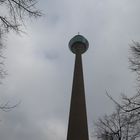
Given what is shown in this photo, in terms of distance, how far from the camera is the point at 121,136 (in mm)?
21984

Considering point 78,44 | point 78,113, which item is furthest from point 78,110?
point 78,44

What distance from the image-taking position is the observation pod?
124ft

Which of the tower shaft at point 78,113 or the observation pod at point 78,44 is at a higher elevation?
the observation pod at point 78,44

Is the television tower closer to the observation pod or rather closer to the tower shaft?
the tower shaft

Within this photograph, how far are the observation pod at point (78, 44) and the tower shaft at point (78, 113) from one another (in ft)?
17.3

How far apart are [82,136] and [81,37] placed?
1584 cm

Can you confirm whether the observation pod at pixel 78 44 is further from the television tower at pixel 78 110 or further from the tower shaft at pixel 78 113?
the tower shaft at pixel 78 113

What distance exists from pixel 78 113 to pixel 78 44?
12.0 metres

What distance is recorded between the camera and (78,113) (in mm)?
29875

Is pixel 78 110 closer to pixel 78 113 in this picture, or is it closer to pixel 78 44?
pixel 78 113

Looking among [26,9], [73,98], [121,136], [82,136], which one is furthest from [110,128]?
[26,9]

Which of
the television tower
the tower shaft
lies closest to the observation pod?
the television tower

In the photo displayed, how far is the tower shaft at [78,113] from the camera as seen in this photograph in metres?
28.6

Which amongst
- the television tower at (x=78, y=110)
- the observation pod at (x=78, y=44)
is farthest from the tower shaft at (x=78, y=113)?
the observation pod at (x=78, y=44)
